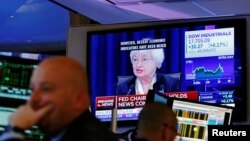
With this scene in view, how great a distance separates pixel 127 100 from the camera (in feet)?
15.8

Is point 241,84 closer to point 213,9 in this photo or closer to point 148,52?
point 148,52

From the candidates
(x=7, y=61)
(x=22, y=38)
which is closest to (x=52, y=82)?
(x=7, y=61)

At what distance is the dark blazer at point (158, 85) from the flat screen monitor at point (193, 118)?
1.47 meters

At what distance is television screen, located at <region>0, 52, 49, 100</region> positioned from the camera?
2.36 meters

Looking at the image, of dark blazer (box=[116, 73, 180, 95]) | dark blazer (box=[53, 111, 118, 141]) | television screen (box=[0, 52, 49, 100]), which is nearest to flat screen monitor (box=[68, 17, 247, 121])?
dark blazer (box=[116, 73, 180, 95])

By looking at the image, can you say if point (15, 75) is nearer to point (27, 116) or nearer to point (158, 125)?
point (158, 125)

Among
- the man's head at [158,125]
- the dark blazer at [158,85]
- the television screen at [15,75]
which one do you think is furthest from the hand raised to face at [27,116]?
the dark blazer at [158,85]

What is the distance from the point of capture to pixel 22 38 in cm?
1011

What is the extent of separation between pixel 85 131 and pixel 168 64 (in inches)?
130

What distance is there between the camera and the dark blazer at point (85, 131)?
5.17ft

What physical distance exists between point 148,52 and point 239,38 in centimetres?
76

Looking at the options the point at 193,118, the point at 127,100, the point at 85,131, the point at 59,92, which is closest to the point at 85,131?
the point at 85,131

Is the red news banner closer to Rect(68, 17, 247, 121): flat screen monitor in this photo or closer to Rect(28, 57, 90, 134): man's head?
Rect(68, 17, 247, 121): flat screen monitor

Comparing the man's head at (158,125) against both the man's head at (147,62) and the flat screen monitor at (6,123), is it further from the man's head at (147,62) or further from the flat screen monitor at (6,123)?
the man's head at (147,62)
